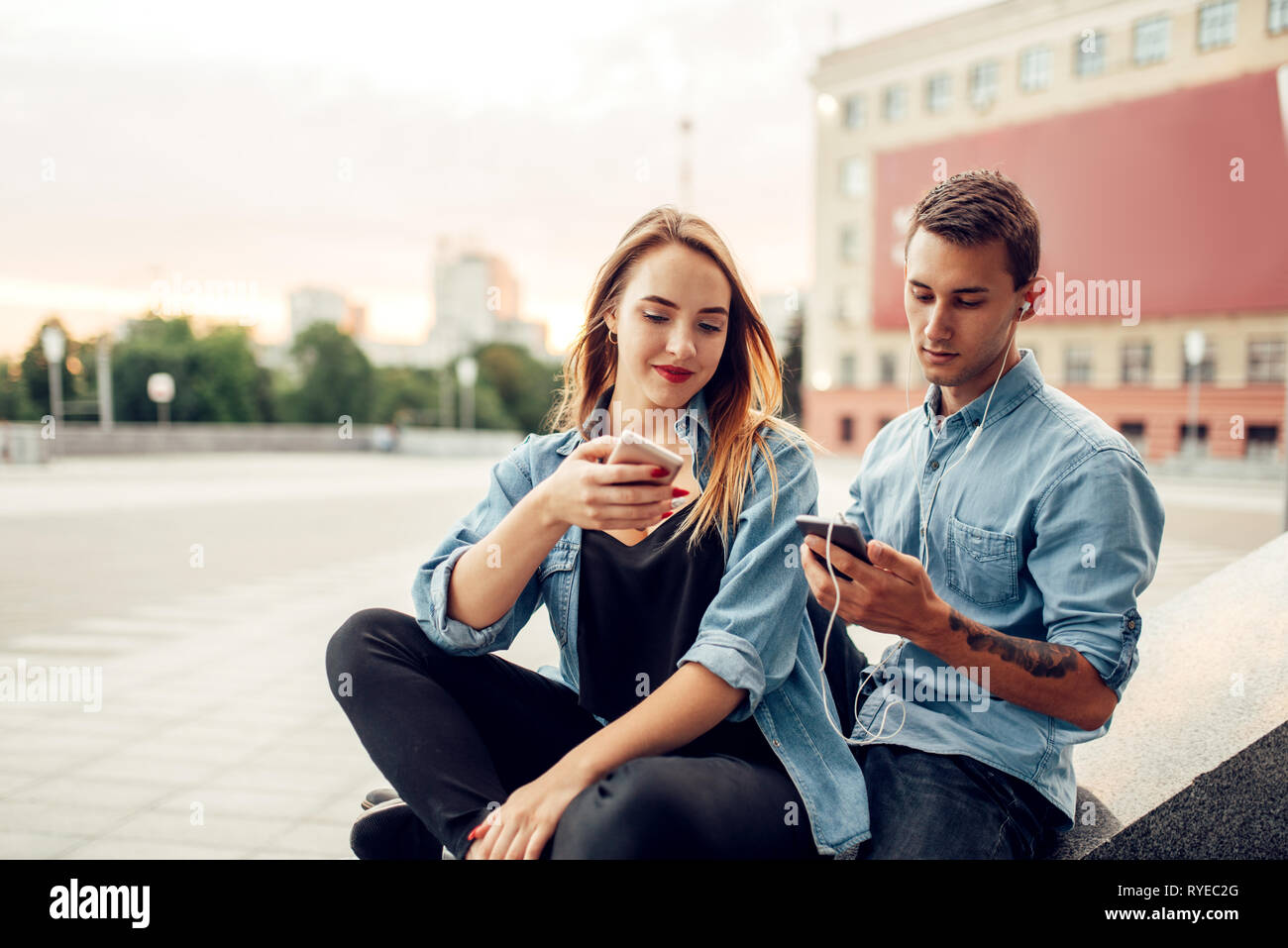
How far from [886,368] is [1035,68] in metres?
11.5

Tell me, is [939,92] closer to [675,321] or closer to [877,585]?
[675,321]

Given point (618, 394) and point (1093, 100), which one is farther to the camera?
point (1093, 100)

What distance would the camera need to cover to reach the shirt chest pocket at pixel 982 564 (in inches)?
73.3

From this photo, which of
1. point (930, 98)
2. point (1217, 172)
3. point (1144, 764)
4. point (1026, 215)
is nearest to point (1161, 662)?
point (1144, 764)

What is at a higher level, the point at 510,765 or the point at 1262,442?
the point at 510,765

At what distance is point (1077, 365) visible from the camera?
3178 cm

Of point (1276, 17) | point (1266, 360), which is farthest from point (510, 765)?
point (1266, 360)

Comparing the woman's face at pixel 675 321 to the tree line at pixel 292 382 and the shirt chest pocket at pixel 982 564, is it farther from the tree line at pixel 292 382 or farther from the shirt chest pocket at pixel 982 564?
the tree line at pixel 292 382

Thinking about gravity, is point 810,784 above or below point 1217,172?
below

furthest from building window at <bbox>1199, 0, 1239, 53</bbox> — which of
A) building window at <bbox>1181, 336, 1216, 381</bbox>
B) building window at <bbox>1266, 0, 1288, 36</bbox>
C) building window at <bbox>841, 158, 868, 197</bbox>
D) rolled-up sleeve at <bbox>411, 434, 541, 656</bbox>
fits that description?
rolled-up sleeve at <bbox>411, 434, 541, 656</bbox>

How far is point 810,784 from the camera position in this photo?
68.1 inches

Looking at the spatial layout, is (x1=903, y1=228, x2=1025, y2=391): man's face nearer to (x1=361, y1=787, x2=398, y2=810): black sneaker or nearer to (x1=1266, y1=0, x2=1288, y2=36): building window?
(x1=361, y1=787, x2=398, y2=810): black sneaker
